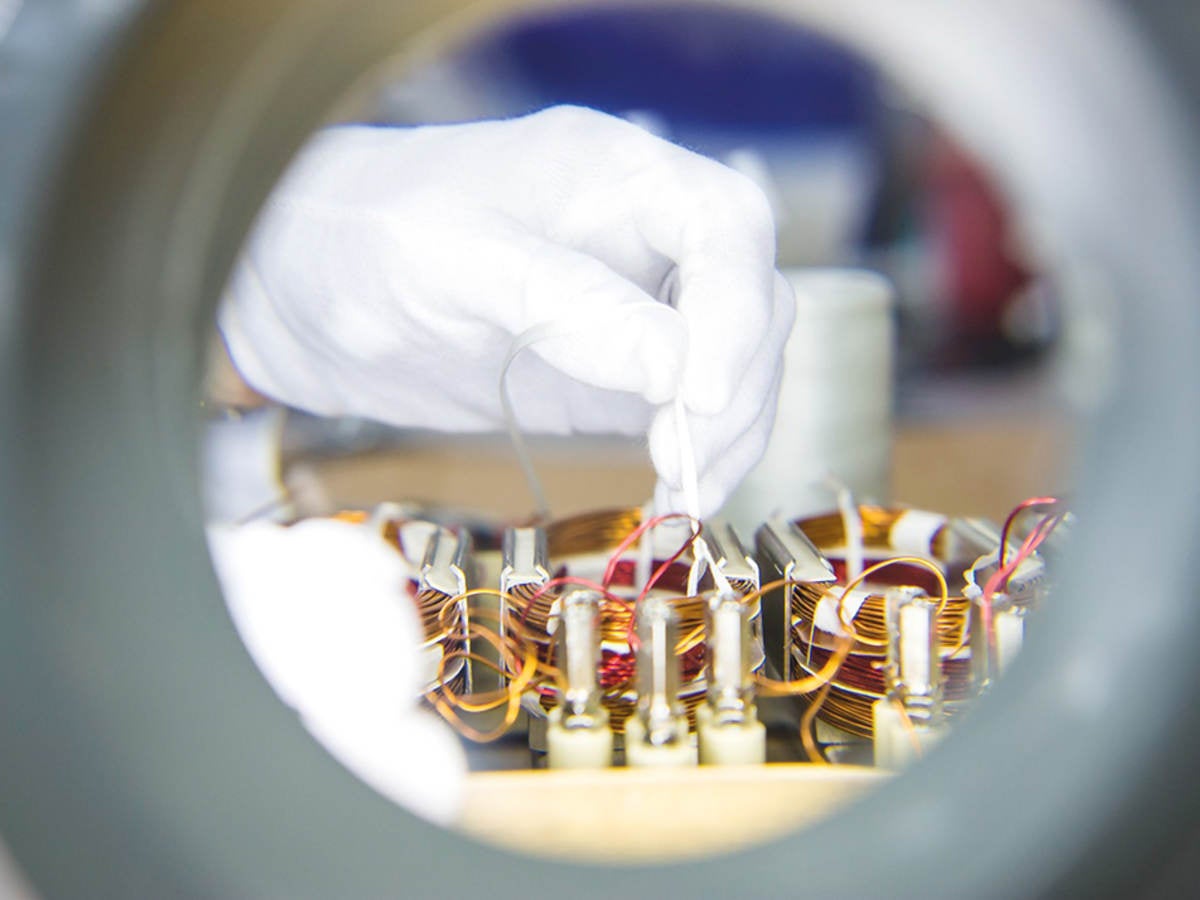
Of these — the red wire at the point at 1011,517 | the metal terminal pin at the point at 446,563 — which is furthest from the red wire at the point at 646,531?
the red wire at the point at 1011,517

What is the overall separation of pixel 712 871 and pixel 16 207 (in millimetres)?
345

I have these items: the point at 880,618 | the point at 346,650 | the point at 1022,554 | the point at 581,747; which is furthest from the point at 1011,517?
the point at 346,650

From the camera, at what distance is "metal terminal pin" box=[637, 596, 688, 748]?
55 centimetres

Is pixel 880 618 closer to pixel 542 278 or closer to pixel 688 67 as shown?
pixel 542 278

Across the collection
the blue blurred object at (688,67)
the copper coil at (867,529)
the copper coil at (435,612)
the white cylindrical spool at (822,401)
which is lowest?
the copper coil at (435,612)

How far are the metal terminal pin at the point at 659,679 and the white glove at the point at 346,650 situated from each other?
0.11m

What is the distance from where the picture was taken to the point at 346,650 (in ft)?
1.94

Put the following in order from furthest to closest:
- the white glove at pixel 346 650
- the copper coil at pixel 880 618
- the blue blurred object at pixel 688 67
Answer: the blue blurred object at pixel 688 67, the copper coil at pixel 880 618, the white glove at pixel 346 650

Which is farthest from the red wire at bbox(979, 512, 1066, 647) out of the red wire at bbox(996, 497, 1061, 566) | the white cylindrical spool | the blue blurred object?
the blue blurred object

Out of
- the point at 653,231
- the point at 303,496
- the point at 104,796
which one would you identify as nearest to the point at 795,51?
the point at 653,231

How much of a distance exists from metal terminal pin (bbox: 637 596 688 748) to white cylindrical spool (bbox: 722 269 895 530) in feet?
1.14

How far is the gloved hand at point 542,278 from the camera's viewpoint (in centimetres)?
65

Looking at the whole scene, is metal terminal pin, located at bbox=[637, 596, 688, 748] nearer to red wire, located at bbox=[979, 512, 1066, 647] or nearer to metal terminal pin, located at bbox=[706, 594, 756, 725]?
metal terminal pin, located at bbox=[706, 594, 756, 725]

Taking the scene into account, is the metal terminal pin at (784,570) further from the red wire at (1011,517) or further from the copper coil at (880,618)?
the red wire at (1011,517)
